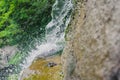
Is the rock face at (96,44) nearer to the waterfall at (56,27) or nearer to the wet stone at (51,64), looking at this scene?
the wet stone at (51,64)

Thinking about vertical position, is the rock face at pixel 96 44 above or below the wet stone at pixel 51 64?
above

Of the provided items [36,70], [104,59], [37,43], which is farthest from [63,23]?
[104,59]

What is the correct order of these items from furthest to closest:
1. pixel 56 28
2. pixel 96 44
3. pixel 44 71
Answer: pixel 56 28 < pixel 44 71 < pixel 96 44

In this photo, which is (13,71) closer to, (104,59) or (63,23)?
(63,23)

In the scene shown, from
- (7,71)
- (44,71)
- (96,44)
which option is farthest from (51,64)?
(7,71)

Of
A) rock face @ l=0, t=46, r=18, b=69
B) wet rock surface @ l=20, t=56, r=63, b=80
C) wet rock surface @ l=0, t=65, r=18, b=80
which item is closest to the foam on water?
wet rock surface @ l=0, t=65, r=18, b=80

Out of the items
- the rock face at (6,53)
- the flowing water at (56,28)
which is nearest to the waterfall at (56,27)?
the flowing water at (56,28)

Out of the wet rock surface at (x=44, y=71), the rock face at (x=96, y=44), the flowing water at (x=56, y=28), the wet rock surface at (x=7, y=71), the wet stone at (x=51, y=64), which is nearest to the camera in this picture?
the rock face at (x=96, y=44)

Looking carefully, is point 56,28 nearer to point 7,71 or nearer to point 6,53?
point 7,71
